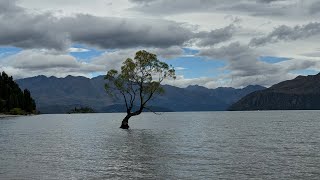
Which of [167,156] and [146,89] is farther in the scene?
[146,89]

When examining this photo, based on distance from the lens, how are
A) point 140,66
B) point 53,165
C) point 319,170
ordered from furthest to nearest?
point 140,66 → point 53,165 → point 319,170

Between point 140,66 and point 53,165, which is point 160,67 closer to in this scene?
point 140,66

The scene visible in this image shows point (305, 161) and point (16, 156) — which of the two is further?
point (16, 156)

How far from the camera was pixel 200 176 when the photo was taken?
37.7 m

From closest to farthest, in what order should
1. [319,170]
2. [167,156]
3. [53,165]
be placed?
[319,170], [53,165], [167,156]

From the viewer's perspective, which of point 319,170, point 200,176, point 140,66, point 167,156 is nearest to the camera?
point 200,176

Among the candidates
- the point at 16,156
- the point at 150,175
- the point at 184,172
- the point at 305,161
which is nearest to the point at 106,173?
the point at 150,175

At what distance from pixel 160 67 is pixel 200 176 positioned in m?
76.4

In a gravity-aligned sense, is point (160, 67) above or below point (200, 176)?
above

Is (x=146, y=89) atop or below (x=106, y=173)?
atop

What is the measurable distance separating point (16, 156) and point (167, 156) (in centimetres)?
2019

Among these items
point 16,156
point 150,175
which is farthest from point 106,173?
point 16,156

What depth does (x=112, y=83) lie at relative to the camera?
4486 inches

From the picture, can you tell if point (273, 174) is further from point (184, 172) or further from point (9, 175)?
point (9, 175)
